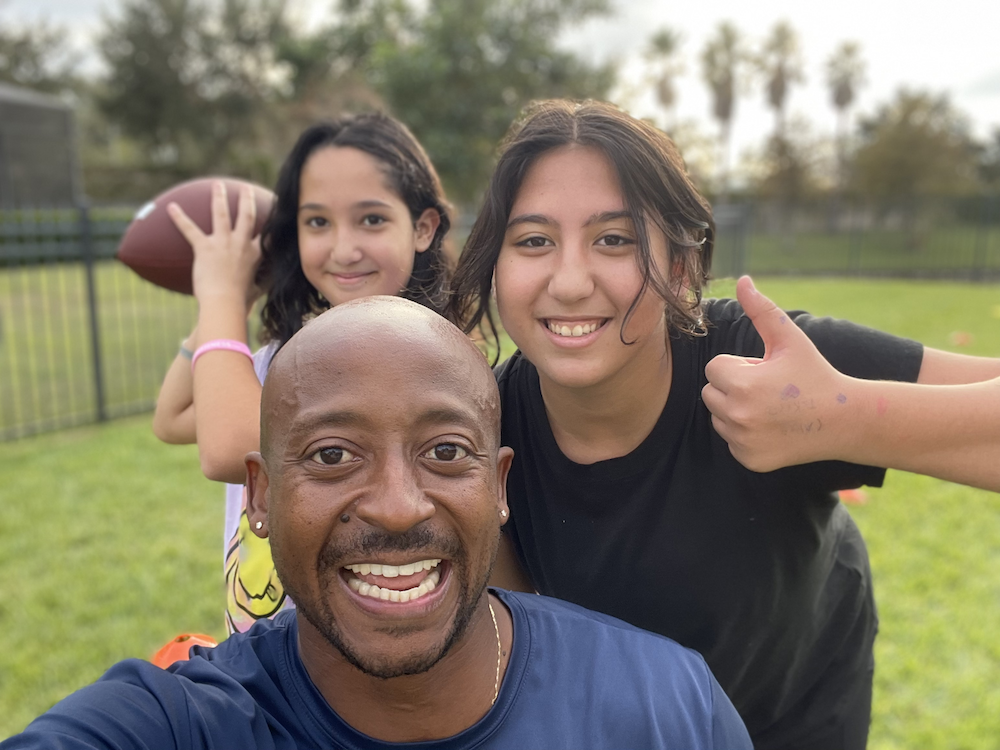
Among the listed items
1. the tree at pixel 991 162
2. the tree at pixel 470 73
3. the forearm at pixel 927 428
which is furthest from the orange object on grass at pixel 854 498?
the tree at pixel 991 162

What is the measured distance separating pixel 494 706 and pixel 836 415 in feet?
2.83

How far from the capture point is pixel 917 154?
88.3 feet

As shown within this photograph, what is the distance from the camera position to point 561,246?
73.3 inches

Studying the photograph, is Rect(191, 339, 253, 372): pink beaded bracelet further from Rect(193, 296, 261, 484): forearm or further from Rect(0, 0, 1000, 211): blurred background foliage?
Rect(0, 0, 1000, 211): blurred background foliage

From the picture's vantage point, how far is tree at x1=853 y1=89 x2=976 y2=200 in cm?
2695

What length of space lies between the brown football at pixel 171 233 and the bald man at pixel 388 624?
1.52 meters

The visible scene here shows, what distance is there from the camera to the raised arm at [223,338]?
2109 millimetres

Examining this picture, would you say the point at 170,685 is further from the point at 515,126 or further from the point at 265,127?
the point at 265,127

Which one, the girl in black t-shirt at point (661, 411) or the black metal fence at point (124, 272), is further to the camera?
the black metal fence at point (124, 272)

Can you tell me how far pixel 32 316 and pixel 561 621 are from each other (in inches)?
540

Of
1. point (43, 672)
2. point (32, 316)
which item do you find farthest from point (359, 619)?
point (32, 316)

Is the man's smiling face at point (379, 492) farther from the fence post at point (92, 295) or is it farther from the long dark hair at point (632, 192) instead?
the fence post at point (92, 295)

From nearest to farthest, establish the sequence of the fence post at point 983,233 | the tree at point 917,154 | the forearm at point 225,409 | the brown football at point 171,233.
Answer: the forearm at point 225,409, the brown football at point 171,233, the fence post at point 983,233, the tree at point 917,154

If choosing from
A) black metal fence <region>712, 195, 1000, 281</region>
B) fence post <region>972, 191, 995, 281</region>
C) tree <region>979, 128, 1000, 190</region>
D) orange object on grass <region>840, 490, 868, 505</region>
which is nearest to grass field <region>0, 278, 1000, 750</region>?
orange object on grass <region>840, 490, 868, 505</region>
